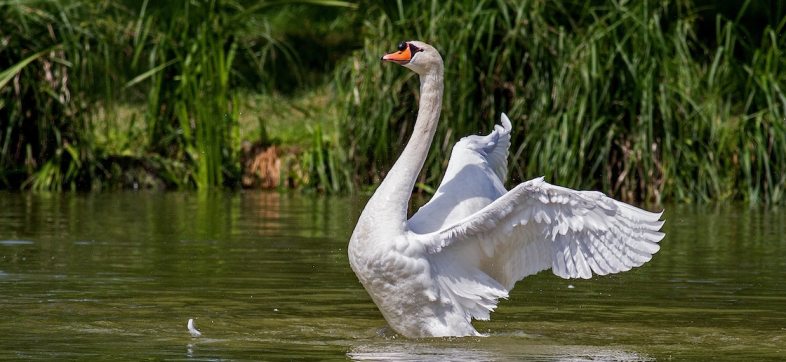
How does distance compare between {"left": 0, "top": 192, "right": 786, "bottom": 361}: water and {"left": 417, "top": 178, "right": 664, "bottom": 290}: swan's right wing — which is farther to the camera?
{"left": 417, "top": 178, "right": 664, "bottom": 290}: swan's right wing

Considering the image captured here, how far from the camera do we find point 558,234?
709 cm

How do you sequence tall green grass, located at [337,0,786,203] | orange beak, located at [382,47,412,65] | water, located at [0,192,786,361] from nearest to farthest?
water, located at [0,192,786,361] → orange beak, located at [382,47,412,65] → tall green grass, located at [337,0,786,203]

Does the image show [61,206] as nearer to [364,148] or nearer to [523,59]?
[364,148]

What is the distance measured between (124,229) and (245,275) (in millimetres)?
3081

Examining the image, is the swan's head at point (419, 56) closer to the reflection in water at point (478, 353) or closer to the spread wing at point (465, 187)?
the spread wing at point (465, 187)

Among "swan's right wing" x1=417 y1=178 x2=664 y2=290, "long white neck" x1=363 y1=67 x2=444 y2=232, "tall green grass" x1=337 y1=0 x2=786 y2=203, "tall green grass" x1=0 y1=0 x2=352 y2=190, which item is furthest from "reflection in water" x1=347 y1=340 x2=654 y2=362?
"tall green grass" x1=0 y1=0 x2=352 y2=190

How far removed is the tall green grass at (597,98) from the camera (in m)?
15.0

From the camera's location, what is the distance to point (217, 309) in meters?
7.77

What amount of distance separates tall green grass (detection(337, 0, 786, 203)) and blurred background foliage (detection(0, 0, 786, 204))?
0.07ft

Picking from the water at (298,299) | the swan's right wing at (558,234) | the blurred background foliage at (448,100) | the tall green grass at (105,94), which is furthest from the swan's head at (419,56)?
the tall green grass at (105,94)

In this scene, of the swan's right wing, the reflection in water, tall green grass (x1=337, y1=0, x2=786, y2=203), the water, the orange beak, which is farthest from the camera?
tall green grass (x1=337, y1=0, x2=786, y2=203)

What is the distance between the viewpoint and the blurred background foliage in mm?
15031

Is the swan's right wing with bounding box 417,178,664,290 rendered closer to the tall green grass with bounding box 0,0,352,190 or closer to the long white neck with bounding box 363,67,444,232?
the long white neck with bounding box 363,67,444,232

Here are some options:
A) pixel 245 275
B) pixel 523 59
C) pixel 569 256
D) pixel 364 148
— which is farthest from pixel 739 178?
pixel 569 256
